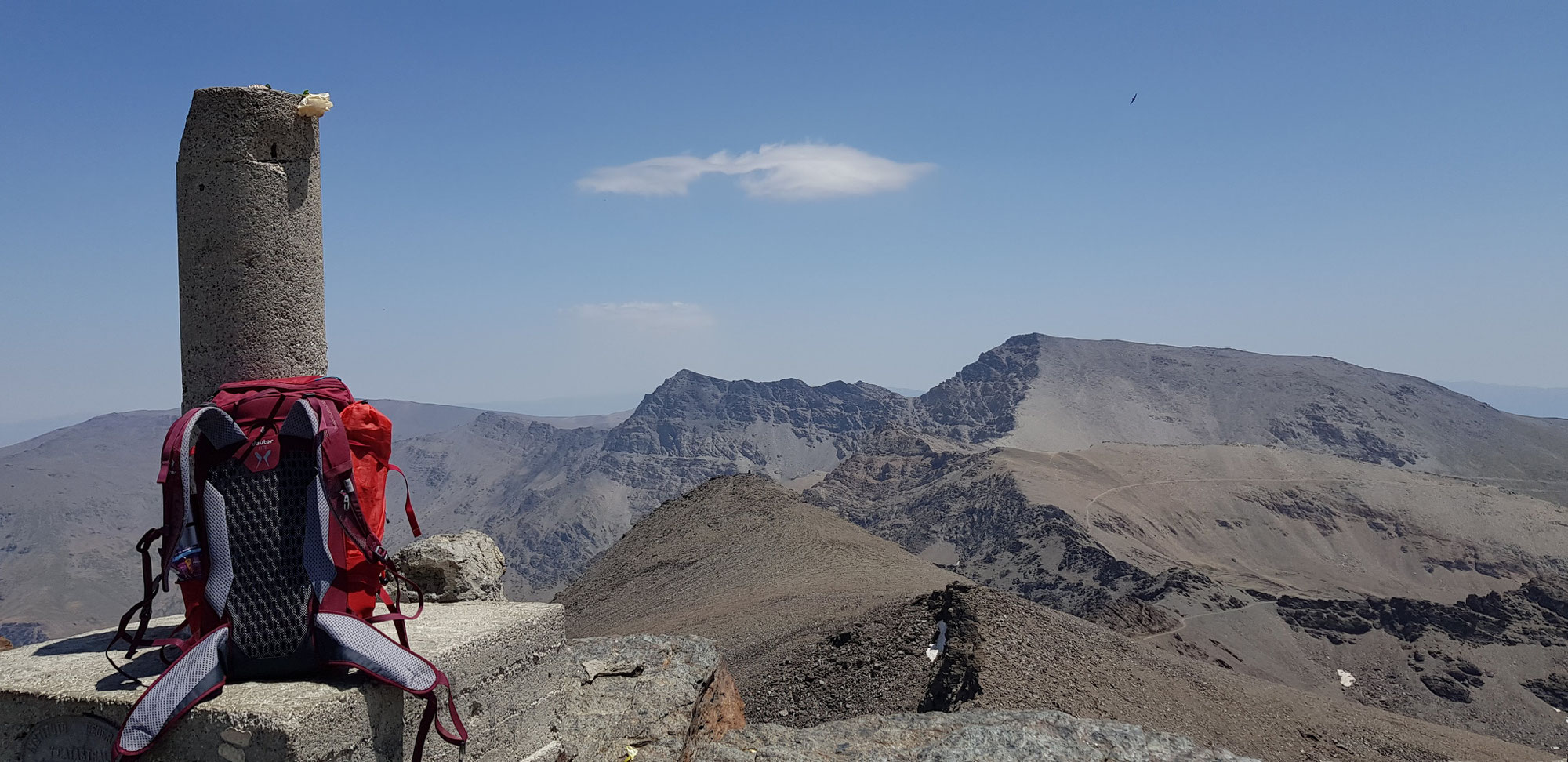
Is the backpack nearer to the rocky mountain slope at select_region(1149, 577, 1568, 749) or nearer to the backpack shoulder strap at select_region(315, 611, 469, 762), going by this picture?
the backpack shoulder strap at select_region(315, 611, 469, 762)

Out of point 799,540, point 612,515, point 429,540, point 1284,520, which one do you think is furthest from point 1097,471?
point 429,540

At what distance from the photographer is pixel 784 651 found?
14727 millimetres

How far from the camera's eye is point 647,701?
18.9 ft

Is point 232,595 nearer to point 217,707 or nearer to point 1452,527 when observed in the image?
point 217,707

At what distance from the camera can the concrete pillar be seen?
5051mm

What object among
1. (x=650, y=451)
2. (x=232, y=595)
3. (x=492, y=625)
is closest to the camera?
(x=232, y=595)

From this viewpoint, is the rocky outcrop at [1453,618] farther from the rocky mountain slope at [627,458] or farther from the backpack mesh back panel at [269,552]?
the rocky mountain slope at [627,458]

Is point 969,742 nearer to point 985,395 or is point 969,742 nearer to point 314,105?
point 314,105

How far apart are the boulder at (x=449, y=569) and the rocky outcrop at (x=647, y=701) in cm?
133

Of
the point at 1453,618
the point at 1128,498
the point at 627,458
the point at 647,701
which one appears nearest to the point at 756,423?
the point at 627,458

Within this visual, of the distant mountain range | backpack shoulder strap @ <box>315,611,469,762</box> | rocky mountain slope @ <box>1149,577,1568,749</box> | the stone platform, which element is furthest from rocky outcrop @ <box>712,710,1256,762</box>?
rocky mountain slope @ <box>1149,577,1568,749</box>

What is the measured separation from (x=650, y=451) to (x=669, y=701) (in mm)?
105860

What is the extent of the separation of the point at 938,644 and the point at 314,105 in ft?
35.8

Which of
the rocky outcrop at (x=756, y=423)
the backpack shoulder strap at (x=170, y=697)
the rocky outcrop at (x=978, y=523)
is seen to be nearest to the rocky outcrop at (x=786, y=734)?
the backpack shoulder strap at (x=170, y=697)
